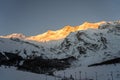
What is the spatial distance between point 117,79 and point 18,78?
205 ft

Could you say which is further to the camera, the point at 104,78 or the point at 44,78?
the point at 104,78

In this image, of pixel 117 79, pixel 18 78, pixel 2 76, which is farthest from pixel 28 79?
pixel 117 79

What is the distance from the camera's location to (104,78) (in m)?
159

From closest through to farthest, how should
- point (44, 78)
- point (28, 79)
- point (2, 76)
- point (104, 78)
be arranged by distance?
point (2, 76), point (28, 79), point (44, 78), point (104, 78)

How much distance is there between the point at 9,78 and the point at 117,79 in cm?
6770

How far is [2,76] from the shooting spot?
10350 centimetres

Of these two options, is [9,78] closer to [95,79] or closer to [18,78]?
[18,78]

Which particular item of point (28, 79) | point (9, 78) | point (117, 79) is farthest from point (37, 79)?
point (117, 79)

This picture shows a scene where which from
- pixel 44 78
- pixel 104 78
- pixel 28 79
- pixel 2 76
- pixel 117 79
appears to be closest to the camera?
pixel 2 76

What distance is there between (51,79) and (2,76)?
26782 mm

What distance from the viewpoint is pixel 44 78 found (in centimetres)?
12156

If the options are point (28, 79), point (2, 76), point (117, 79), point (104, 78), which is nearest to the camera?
point (2, 76)

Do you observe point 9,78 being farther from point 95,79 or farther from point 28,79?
point 95,79

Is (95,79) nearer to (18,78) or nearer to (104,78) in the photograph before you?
(104,78)
